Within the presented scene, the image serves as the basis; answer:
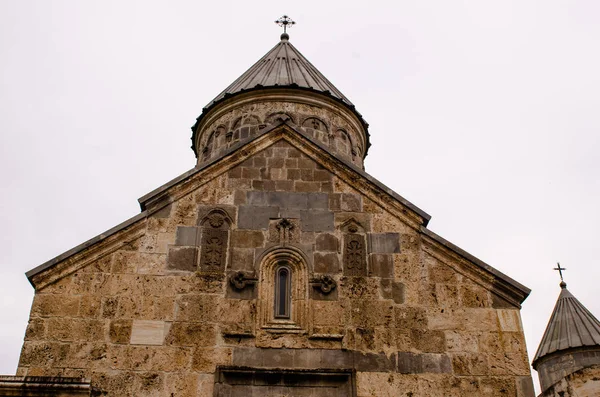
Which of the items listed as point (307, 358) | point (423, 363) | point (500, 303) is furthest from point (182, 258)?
point (500, 303)

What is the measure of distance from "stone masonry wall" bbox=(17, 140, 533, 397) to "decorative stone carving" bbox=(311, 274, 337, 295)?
0.01m

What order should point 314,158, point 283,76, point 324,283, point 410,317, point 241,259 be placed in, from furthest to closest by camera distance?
point 283,76 → point 314,158 → point 241,259 → point 324,283 → point 410,317

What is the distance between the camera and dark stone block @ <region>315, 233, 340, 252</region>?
7668 mm

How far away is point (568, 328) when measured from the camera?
16516mm

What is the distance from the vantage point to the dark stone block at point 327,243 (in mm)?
7668

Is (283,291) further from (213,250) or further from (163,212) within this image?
(163,212)

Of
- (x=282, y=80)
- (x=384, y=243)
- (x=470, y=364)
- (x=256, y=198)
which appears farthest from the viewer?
(x=282, y=80)

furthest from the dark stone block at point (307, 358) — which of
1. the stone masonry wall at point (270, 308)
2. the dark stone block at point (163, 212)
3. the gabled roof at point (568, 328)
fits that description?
the gabled roof at point (568, 328)

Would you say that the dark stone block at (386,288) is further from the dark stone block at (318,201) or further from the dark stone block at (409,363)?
the dark stone block at (318,201)

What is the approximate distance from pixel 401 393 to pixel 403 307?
97 centimetres

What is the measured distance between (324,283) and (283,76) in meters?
7.27

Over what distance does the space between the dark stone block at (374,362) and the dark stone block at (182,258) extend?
83.9 inches

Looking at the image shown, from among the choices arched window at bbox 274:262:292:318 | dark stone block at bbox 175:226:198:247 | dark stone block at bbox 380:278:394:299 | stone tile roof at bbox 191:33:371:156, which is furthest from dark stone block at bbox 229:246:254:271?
stone tile roof at bbox 191:33:371:156

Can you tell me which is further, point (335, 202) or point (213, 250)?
point (335, 202)
